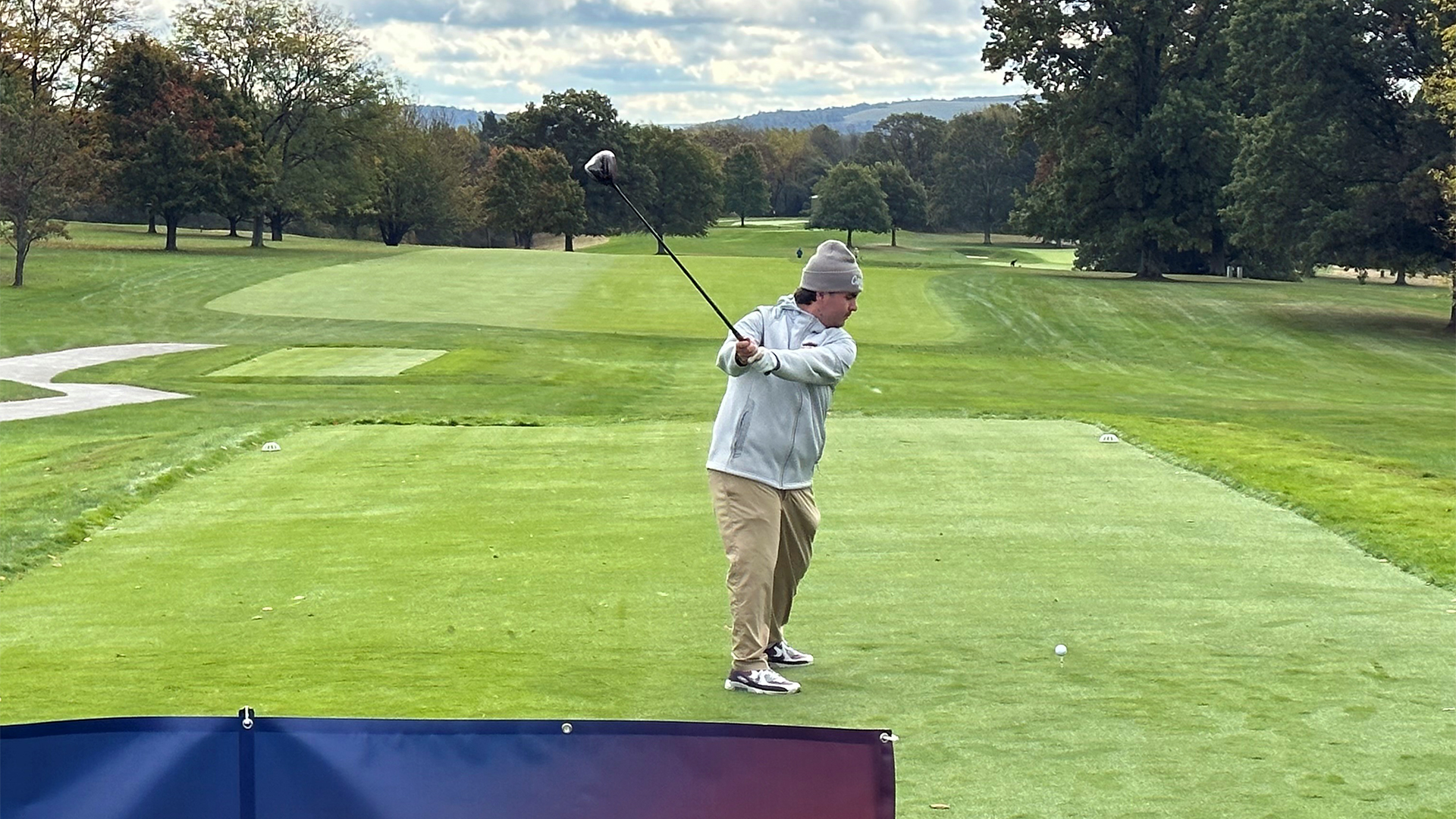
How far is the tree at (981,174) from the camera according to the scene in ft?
449

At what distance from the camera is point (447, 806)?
349 centimetres

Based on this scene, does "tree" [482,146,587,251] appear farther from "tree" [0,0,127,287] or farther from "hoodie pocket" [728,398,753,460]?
"hoodie pocket" [728,398,753,460]

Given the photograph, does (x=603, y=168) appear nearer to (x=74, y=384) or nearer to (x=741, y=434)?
(x=741, y=434)

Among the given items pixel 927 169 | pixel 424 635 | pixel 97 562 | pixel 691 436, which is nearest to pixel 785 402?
pixel 424 635

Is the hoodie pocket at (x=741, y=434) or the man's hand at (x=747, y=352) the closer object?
the man's hand at (x=747, y=352)

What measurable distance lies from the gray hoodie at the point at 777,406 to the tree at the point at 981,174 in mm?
129909

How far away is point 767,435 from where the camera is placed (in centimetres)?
732

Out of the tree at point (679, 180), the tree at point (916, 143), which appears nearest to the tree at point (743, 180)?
the tree at point (916, 143)

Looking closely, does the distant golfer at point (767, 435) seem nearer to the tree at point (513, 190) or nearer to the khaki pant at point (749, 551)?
the khaki pant at point (749, 551)

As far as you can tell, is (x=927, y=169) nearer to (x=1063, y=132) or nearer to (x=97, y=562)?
(x=1063, y=132)

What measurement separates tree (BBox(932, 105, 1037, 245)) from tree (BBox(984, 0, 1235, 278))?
2737 inches

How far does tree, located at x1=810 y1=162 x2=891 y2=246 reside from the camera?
125125 millimetres

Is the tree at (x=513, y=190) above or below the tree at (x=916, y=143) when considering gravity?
below

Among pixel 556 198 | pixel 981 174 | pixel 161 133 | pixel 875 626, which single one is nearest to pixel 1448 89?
pixel 875 626
